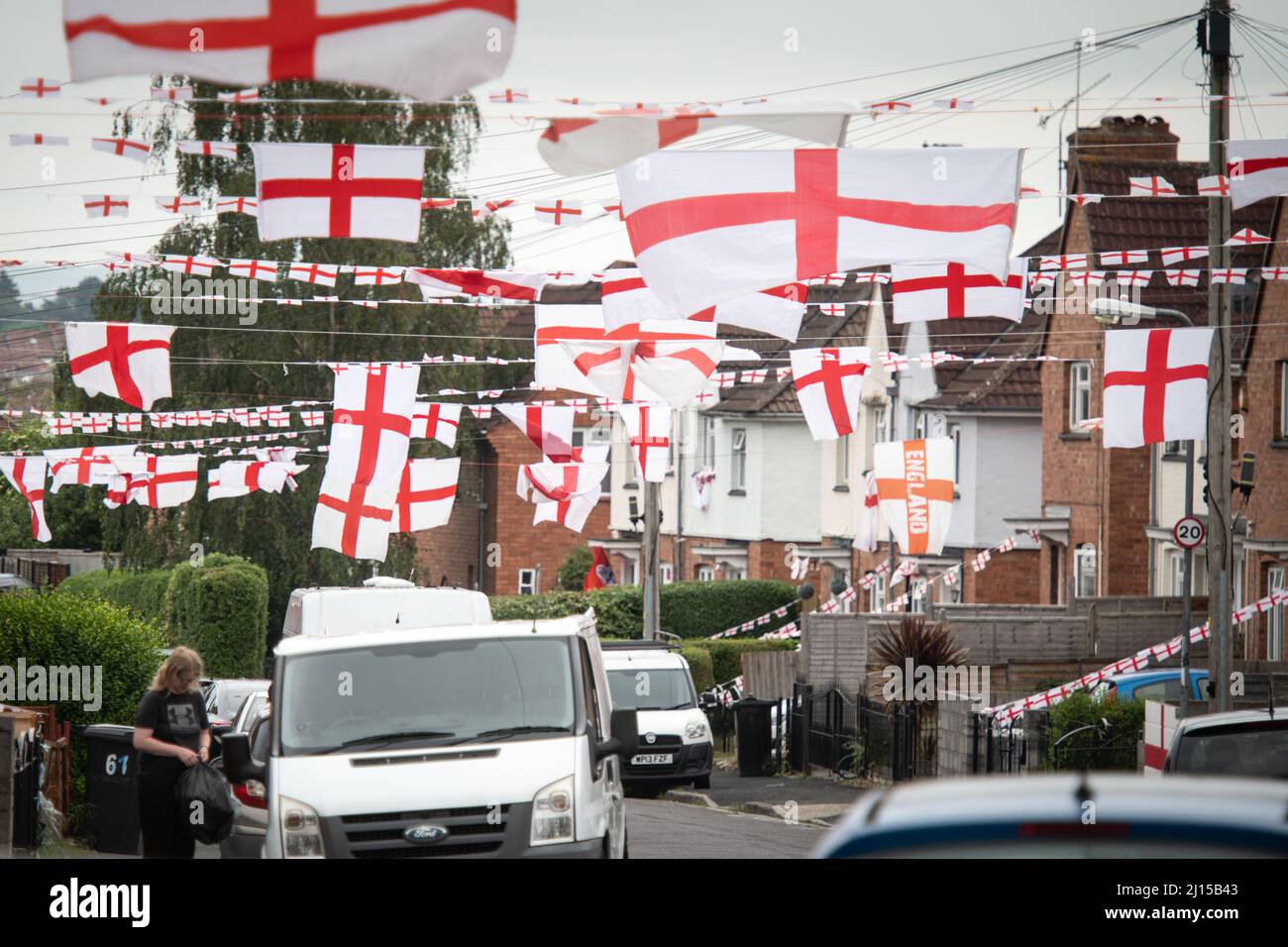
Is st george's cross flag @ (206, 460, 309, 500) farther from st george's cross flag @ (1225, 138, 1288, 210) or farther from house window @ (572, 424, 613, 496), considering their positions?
house window @ (572, 424, 613, 496)

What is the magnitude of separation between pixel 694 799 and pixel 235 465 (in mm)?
10684

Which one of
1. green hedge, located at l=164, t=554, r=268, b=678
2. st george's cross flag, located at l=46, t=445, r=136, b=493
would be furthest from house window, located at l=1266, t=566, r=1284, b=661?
st george's cross flag, located at l=46, t=445, r=136, b=493

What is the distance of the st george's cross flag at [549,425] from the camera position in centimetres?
2455

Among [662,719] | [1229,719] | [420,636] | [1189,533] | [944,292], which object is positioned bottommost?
[662,719]


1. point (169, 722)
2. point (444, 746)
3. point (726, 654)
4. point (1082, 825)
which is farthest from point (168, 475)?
point (1082, 825)

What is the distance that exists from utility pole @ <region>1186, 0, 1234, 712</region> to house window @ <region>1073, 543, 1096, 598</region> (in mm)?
16567

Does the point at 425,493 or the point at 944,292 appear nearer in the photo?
the point at 944,292

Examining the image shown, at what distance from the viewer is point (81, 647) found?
16.6m

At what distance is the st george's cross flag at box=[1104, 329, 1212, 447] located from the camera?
1764 cm

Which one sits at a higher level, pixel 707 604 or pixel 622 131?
pixel 622 131

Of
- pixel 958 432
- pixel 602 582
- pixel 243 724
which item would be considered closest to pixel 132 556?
pixel 602 582

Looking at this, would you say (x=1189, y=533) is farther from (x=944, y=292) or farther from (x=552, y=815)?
(x=552, y=815)

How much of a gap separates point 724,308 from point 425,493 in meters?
9.01

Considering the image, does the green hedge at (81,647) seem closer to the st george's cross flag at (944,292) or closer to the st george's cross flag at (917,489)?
the st george's cross flag at (944,292)
